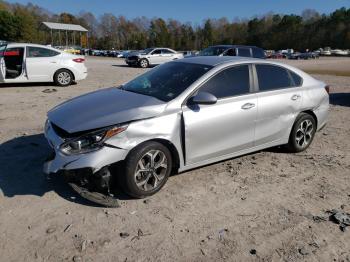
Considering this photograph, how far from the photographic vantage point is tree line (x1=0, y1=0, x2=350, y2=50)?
108625 mm

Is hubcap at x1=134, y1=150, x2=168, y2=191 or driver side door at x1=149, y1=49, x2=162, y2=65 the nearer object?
hubcap at x1=134, y1=150, x2=168, y2=191

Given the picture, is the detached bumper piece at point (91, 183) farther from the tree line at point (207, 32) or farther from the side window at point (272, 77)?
the tree line at point (207, 32)

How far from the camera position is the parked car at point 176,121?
3.97 metres

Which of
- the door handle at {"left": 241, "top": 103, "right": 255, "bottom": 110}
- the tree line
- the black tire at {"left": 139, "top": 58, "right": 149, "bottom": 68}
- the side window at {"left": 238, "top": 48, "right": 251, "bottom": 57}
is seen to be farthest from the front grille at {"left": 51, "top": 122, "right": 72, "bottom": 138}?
the tree line

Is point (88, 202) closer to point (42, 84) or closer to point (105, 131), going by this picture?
point (105, 131)

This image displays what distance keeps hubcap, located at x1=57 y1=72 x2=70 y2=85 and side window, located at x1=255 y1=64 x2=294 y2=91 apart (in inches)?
371

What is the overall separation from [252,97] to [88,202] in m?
2.59

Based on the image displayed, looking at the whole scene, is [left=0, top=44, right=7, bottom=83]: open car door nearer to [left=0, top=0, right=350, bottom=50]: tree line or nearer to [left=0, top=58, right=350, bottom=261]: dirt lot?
[left=0, top=58, right=350, bottom=261]: dirt lot

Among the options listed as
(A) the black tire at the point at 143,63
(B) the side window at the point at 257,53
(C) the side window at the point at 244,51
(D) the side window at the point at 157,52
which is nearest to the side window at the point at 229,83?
(C) the side window at the point at 244,51

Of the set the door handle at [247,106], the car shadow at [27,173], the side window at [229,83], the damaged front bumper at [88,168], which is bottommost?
the car shadow at [27,173]

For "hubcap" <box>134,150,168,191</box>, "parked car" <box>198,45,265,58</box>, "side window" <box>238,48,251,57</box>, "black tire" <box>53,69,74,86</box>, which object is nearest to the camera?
"hubcap" <box>134,150,168,191</box>

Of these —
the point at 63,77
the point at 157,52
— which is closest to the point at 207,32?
the point at 157,52

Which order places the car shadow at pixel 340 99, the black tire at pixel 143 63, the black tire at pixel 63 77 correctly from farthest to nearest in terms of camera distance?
the black tire at pixel 143 63 → the black tire at pixel 63 77 → the car shadow at pixel 340 99

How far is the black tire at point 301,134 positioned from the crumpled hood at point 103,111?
8.06 feet
